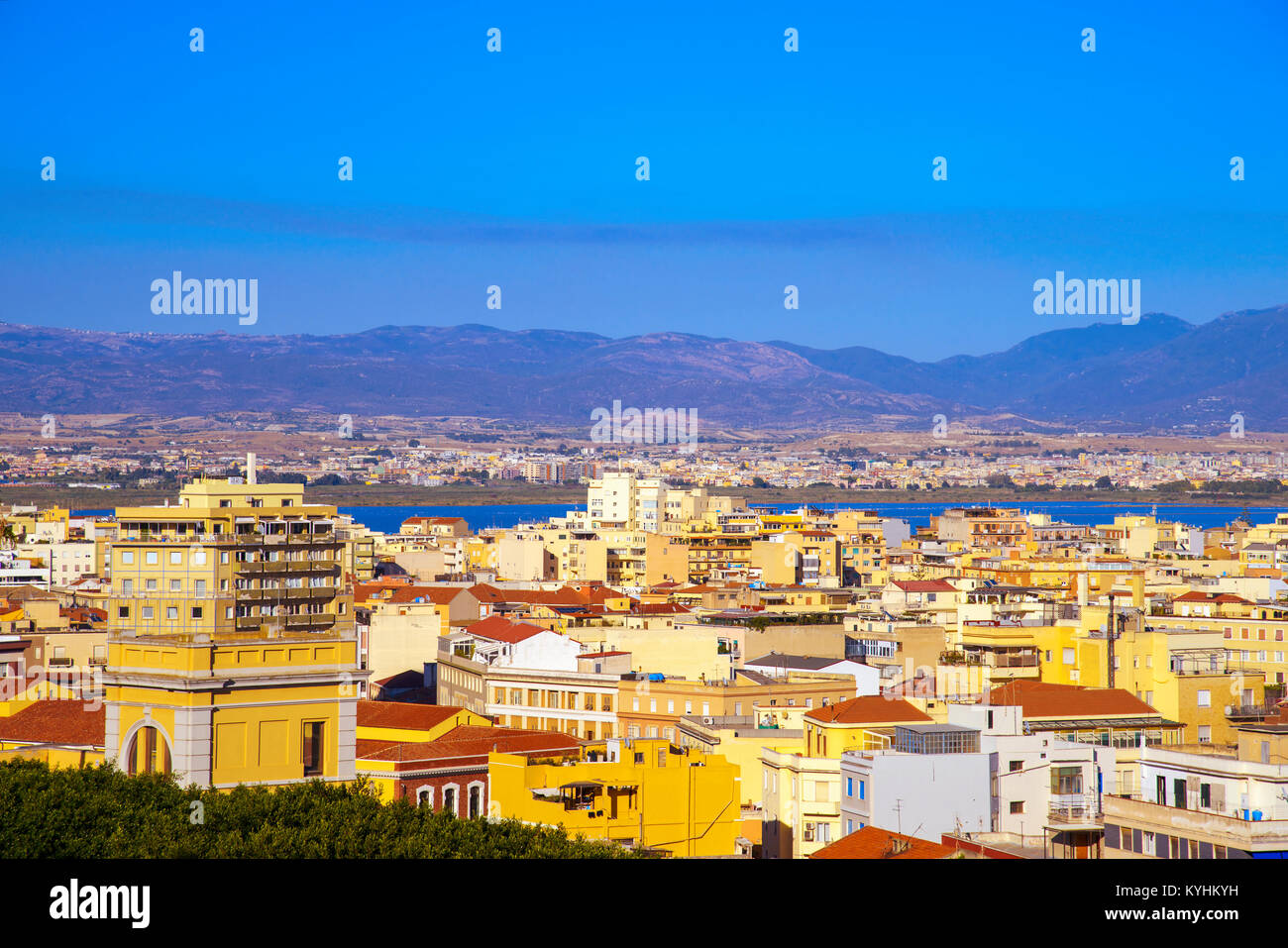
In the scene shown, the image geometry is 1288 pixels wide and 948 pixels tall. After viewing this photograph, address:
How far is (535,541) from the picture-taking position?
63.7 metres

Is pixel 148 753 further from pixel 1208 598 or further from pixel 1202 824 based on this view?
pixel 1208 598

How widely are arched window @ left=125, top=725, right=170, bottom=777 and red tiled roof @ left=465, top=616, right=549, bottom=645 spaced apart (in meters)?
14.9

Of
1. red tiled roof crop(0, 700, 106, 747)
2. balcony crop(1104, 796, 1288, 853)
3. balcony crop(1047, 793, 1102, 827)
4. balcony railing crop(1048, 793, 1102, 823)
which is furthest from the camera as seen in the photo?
red tiled roof crop(0, 700, 106, 747)

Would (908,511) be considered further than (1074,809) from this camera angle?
Yes

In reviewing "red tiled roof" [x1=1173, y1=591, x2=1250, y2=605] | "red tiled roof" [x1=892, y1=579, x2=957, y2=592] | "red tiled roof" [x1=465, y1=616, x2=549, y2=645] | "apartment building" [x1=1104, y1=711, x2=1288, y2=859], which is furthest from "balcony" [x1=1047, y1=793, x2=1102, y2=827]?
"red tiled roof" [x1=892, y1=579, x2=957, y2=592]

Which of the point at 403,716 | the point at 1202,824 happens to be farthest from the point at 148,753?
the point at 1202,824

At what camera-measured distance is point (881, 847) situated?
12672 mm

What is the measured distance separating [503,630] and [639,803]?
53.8ft

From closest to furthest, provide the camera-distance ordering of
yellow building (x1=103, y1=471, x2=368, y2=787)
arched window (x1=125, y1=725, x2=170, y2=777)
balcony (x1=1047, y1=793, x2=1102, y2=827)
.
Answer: yellow building (x1=103, y1=471, x2=368, y2=787) < arched window (x1=125, y1=725, x2=170, y2=777) < balcony (x1=1047, y1=793, x2=1102, y2=827)

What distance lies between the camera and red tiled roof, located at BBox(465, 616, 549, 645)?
98.5 feet

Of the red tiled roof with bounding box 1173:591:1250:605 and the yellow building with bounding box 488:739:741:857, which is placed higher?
the red tiled roof with bounding box 1173:591:1250:605

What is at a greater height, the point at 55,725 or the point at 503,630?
the point at 503,630

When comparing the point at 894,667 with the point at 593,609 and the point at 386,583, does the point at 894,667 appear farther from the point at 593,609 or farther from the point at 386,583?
the point at 386,583

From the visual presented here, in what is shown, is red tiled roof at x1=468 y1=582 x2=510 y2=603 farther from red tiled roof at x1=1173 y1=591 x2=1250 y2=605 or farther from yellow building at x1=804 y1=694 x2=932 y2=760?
yellow building at x1=804 y1=694 x2=932 y2=760
